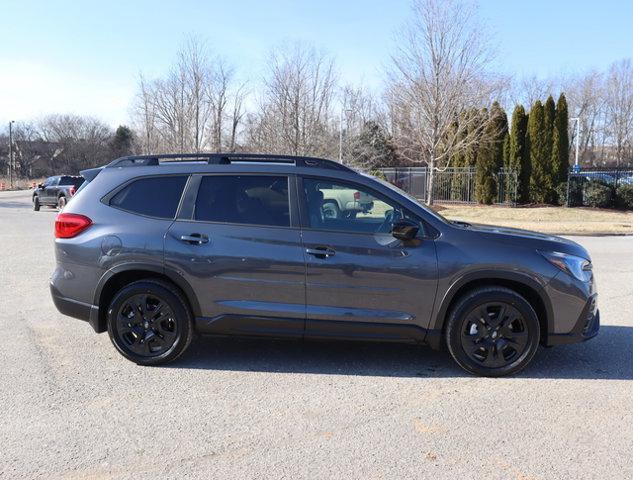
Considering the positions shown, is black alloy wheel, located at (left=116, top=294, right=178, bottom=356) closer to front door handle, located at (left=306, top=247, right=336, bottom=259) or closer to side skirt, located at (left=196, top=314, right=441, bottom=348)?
side skirt, located at (left=196, top=314, right=441, bottom=348)

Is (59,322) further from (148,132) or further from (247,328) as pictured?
(148,132)

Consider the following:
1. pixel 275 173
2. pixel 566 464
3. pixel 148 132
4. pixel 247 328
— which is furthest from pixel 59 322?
pixel 148 132

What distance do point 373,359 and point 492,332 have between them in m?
1.08

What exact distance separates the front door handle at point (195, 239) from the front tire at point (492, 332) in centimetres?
215

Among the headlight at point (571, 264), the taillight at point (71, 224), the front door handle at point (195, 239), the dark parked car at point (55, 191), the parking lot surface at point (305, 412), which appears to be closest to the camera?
the parking lot surface at point (305, 412)

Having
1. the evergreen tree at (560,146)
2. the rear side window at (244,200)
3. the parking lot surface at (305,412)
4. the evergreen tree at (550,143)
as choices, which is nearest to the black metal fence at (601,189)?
the evergreen tree at (560,146)

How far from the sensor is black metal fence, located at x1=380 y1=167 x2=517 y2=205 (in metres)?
27.0

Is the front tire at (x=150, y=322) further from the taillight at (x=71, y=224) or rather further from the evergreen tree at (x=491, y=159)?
the evergreen tree at (x=491, y=159)

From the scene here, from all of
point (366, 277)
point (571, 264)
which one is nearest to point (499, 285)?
point (571, 264)

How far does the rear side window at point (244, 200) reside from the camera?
4496mm

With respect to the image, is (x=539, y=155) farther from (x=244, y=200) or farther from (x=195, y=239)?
(x=195, y=239)

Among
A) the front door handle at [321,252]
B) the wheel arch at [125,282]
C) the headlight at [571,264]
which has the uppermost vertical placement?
the front door handle at [321,252]

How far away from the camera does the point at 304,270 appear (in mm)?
4332

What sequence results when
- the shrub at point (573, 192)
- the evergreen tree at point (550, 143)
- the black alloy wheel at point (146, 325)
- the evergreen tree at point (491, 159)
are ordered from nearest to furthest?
the black alloy wheel at point (146, 325)
the shrub at point (573, 192)
the evergreen tree at point (550, 143)
the evergreen tree at point (491, 159)
